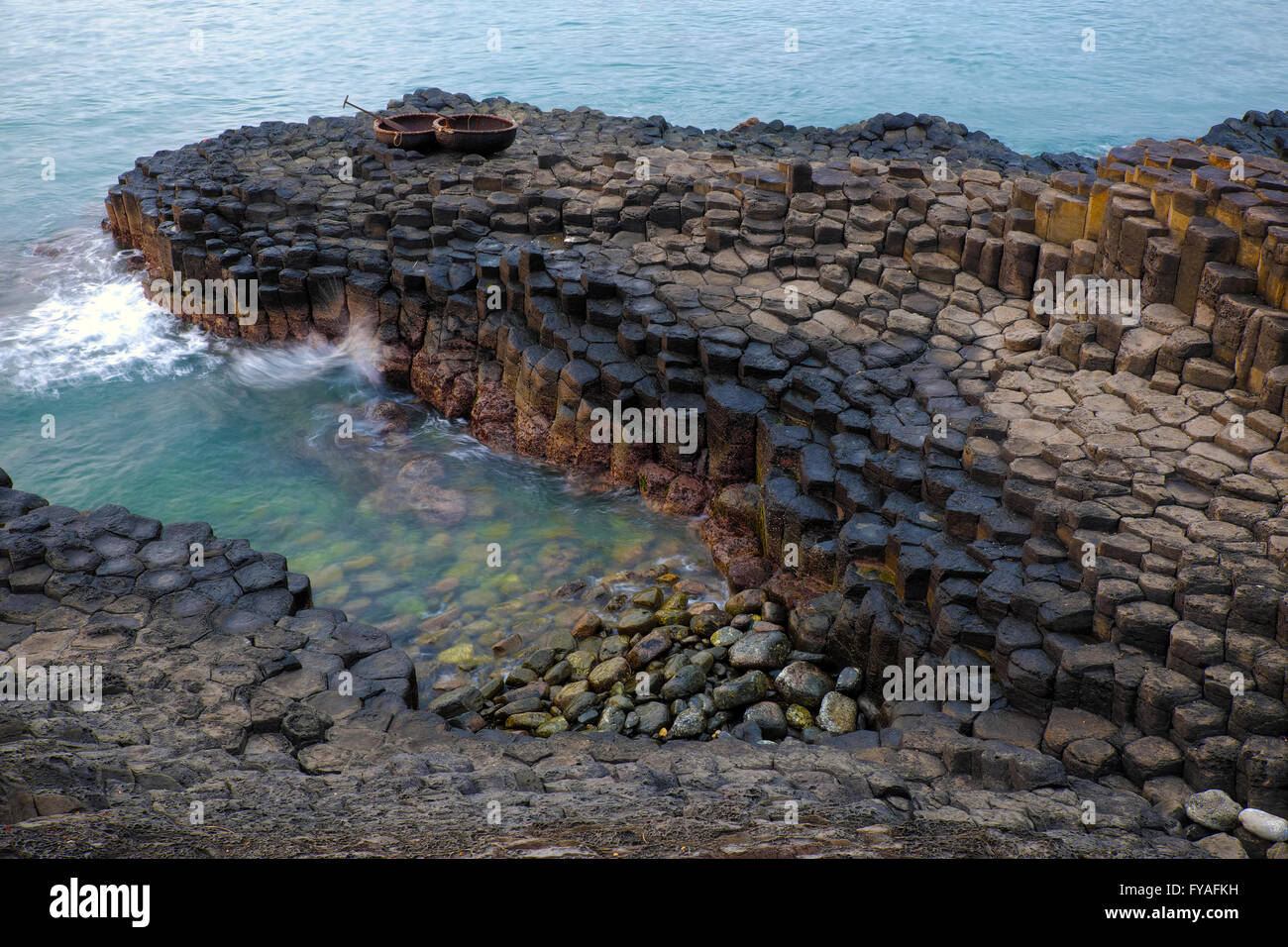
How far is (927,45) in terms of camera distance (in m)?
29.6

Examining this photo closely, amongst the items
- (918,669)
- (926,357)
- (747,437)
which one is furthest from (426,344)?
(918,669)

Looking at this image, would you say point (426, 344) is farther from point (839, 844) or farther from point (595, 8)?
point (595, 8)

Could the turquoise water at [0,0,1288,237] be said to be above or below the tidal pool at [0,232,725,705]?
above
